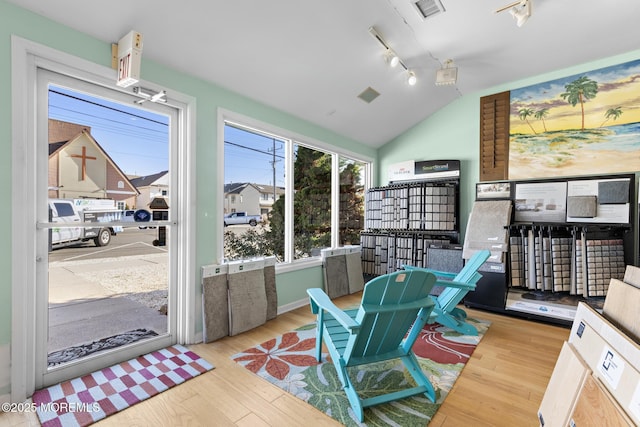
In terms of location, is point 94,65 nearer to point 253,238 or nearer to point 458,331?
point 253,238

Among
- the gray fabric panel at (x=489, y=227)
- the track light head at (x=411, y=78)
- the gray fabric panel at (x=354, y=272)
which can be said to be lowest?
the gray fabric panel at (x=354, y=272)

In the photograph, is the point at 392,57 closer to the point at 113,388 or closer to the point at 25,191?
the point at 25,191

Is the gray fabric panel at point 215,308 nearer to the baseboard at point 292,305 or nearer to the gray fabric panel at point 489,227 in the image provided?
the baseboard at point 292,305

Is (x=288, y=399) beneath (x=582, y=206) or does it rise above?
beneath

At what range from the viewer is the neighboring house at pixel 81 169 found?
221 centimetres

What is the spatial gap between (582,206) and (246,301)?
4.03 metres

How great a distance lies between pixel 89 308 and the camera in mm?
2471

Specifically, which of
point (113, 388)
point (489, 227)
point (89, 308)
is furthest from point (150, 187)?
point (489, 227)

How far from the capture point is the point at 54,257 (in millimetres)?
2199

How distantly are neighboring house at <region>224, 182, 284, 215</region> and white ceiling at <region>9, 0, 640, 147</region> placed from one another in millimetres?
1049

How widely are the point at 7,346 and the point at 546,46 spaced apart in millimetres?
5597

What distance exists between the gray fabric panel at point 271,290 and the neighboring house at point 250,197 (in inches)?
29.5

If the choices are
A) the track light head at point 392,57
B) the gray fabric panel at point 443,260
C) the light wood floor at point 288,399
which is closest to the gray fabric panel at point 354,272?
the gray fabric panel at point 443,260

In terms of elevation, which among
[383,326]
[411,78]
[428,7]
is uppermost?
[428,7]
